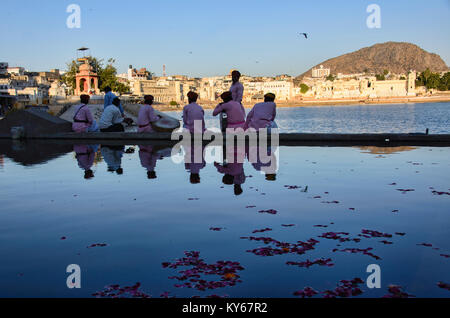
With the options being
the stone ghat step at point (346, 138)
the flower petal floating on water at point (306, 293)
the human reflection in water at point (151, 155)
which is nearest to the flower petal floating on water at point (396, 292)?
the flower petal floating on water at point (306, 293)

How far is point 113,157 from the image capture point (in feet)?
35.3

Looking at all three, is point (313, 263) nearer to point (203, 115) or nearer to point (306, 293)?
point (306, 293)

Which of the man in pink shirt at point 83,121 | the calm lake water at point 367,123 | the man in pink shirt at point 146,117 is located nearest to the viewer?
the man in pink shirt at point 146,117

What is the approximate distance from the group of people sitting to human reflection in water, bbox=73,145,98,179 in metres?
1.43

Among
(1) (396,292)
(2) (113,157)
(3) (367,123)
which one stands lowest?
(3) (367,123)

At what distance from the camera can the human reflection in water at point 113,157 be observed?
29.4ft

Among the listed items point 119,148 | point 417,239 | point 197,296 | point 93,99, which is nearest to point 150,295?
point 197,296

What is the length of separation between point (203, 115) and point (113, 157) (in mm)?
2930

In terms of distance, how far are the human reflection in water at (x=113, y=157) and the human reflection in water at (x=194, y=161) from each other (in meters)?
1.29

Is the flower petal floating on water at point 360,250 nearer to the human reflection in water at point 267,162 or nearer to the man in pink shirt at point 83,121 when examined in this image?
the human reflection in water at point 267,162

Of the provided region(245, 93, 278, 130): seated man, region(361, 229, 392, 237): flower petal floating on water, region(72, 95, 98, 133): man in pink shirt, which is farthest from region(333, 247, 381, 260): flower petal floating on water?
region(72, 95, 98, 133): man in pink shirt

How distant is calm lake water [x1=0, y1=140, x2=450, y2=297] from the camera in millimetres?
3299

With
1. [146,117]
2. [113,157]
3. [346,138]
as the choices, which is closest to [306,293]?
[113,157]
